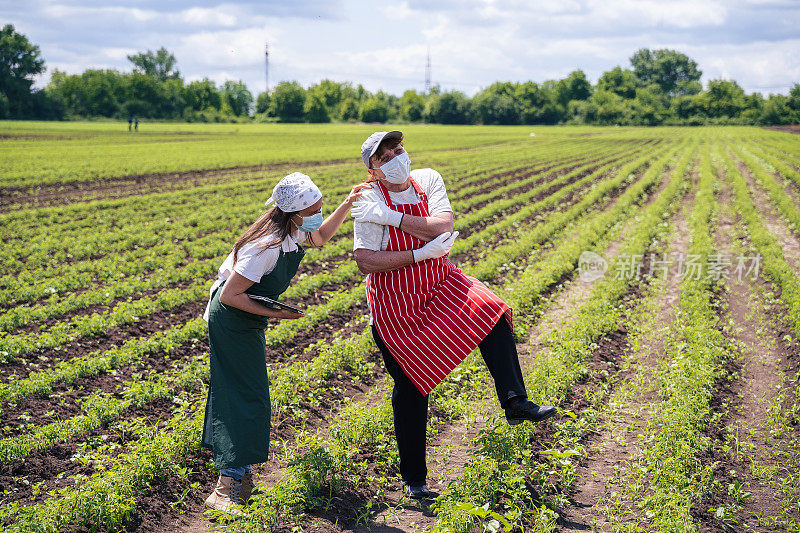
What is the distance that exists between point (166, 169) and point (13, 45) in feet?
191

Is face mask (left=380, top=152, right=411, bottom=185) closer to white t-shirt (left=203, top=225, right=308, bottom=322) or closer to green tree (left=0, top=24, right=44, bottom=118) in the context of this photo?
white t-shirt (left=203, top=225, right=308, bottom=322)

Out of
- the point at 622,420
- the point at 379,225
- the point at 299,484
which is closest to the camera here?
the point at 379,225

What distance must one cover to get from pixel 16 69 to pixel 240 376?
79069mm

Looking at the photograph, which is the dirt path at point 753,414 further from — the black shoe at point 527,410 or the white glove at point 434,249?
the white glove at point 434,249

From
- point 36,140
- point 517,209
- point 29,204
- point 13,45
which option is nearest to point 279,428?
point 517,209

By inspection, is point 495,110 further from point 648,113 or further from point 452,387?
point 452,387

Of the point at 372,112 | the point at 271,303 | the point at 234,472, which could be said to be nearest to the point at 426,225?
the point at 271,303

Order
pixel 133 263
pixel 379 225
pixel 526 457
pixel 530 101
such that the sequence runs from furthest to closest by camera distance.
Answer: pixel 530 101
pixel 133 263
pixel 526 457
pixel 379 225

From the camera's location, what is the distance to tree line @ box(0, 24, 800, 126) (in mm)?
67875

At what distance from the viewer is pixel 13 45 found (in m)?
68.4

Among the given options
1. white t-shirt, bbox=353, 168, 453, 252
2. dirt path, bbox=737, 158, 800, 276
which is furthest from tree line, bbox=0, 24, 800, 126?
white t-shirt, bbox=353, 168, 453, 252

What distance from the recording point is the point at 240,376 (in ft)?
12.0

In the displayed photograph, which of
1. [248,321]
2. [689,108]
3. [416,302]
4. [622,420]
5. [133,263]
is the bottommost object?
[622,420]

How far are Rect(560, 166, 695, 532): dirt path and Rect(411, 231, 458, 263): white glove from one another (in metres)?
1.73
